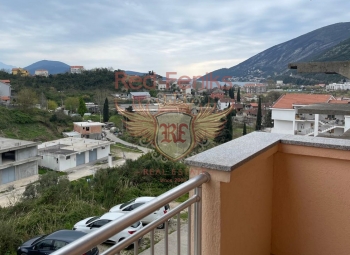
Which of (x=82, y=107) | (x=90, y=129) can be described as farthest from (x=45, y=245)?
(x=82, y=107)

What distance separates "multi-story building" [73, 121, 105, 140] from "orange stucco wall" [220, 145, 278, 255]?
61.2ft

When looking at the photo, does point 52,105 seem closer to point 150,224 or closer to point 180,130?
point 180,130

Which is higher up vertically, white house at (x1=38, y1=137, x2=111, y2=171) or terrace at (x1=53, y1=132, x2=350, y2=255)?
terrace at (x1=53, y1=132, x2=350, y2=255)

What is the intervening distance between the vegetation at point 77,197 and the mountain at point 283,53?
3689 millimetres

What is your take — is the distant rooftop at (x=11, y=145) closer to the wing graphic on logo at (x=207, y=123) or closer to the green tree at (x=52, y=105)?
the green tree at (x=52, y=105)

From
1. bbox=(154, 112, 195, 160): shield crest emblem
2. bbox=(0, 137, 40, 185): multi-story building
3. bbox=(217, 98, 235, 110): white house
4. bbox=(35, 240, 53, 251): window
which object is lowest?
bbox=(0, 137, 40, 185): multi-story building

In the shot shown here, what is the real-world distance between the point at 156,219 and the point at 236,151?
1.65ft

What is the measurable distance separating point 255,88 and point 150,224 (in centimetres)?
1092

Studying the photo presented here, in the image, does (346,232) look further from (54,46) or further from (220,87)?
(54,46)

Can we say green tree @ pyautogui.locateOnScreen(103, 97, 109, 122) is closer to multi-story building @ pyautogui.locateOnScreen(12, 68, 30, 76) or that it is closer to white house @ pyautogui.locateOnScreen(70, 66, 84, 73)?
white house @ pyautogui.locateOnScreen(70, 66, 84, 73)

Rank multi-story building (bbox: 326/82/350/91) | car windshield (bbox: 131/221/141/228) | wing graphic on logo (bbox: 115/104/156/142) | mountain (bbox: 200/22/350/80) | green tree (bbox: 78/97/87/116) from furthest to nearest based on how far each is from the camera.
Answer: green tree (bbox: 78/97/87/116)
mountain (bbox: 200/22/350/80)
wing graphic on logo (bbox: 115/104/156/142)
multi-story building (bbox: 326/82/350/91)
car windshield (bbox: 131/221/141/228)

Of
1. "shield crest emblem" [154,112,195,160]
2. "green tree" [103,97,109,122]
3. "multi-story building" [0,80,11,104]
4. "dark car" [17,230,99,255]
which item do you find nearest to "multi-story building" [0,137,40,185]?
"green tree" [103,97,109,122]

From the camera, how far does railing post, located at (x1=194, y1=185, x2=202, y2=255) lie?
1.07m

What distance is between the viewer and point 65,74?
28.0m
